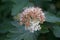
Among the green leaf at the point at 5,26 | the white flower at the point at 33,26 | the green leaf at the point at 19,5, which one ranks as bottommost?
the white flower at the point at 33,26

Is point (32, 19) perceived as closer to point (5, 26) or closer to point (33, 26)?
point (33, 26)

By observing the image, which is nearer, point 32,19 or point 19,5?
point 32,19

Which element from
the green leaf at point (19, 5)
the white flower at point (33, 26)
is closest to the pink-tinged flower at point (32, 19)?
the white flower at point (33, 26)

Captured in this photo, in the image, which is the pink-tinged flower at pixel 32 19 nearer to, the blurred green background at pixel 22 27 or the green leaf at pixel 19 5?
the blurred green background at pixel 22 27

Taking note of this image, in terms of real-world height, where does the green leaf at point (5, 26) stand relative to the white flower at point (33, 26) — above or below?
above

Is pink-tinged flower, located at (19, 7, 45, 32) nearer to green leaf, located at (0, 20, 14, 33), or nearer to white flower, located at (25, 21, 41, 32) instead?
white flower, located at (25, 21, 41, 32)

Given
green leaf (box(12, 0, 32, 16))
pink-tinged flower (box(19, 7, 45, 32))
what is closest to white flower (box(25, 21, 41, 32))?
pink-tinged flower (box(19, 7, 45, 32))

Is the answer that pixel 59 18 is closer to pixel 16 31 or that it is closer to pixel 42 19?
pixel 42 19

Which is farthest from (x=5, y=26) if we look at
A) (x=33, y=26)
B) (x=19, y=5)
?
(x=33, y=26)
